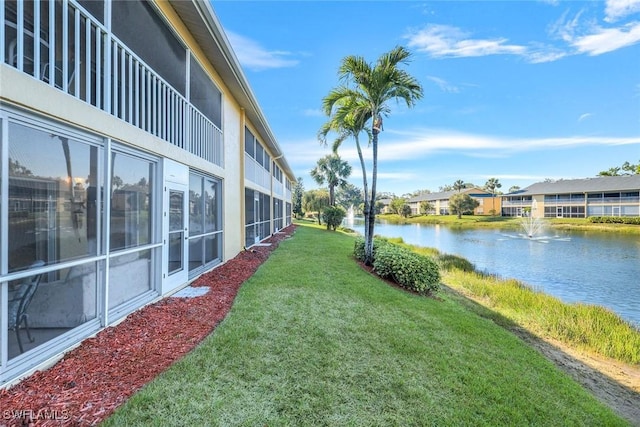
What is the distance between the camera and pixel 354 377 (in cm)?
312

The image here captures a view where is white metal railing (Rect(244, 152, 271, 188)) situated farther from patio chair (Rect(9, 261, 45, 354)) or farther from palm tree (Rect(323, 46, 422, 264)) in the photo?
patio chair (Rect(9, 261, 45, 354))

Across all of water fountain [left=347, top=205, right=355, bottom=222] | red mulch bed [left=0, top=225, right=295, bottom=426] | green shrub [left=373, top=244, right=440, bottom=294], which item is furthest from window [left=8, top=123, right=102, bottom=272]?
water fountain [left=347, top=205, right=355, bottom=222]

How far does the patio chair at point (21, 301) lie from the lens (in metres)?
2.64

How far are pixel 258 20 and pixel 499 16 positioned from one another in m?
9.94

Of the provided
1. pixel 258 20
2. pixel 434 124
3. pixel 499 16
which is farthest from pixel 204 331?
pixel 434 124

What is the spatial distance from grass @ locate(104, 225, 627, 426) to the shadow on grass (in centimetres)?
64

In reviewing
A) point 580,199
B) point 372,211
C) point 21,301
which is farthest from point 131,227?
point 580,199

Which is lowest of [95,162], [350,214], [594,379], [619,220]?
[594,379]

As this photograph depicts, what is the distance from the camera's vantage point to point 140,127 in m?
4.62

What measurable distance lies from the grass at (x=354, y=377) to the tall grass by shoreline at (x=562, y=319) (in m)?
2.46

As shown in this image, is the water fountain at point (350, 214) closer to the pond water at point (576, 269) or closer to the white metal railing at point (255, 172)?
the pond water at point (576, 269)

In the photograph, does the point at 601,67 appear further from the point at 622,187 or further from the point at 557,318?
the point at 622,187

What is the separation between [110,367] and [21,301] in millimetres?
1053

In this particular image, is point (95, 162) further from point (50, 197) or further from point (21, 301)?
point (21, 301)
